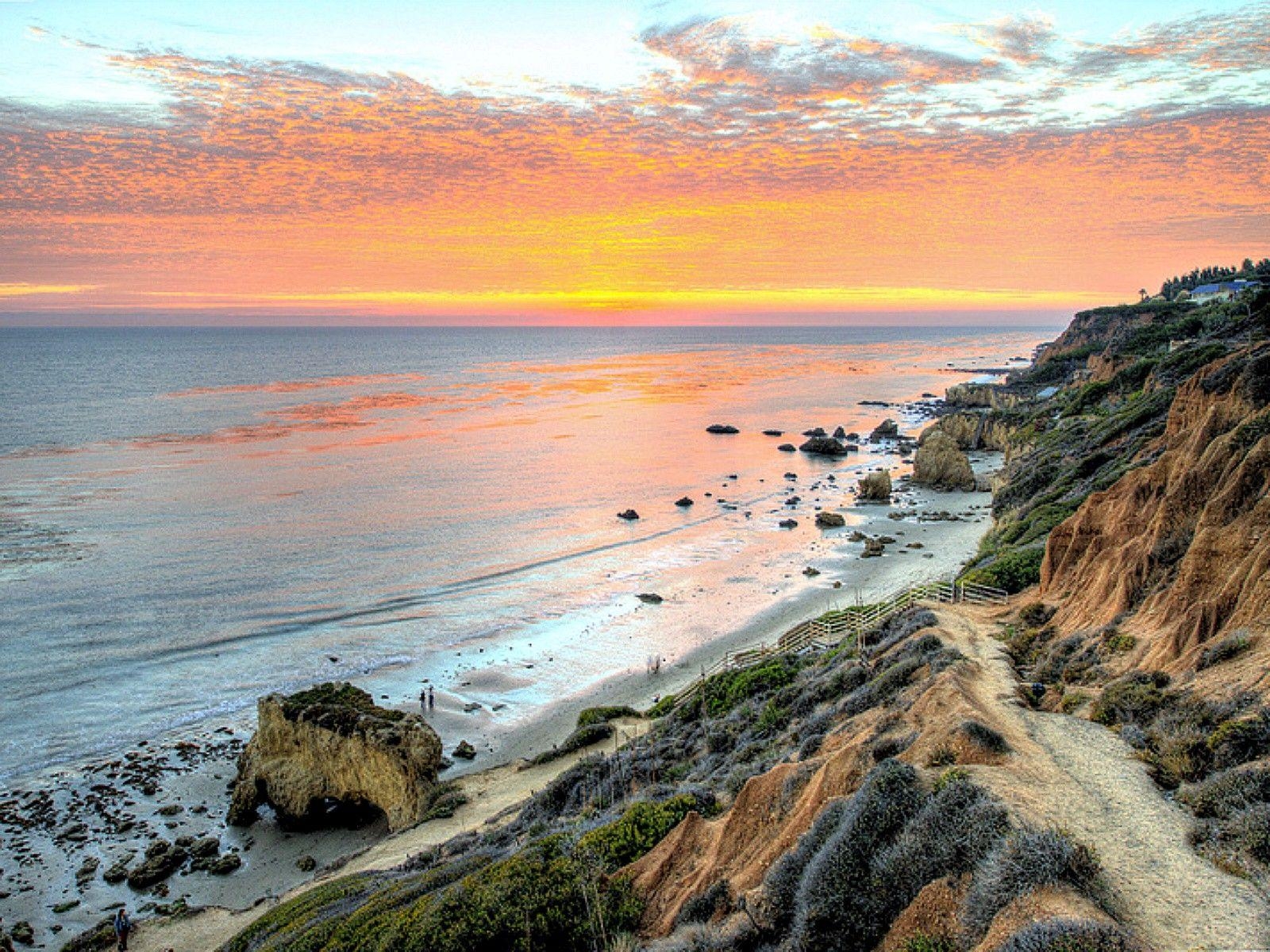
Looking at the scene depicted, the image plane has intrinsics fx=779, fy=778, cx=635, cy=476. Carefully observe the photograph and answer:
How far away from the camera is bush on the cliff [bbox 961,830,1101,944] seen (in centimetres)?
838

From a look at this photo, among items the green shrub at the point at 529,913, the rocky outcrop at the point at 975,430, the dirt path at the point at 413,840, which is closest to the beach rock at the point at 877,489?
the rocky outcrop at the point at 975,430

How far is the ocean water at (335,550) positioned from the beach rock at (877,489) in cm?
810

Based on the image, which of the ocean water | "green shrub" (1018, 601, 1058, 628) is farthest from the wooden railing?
the ocean water

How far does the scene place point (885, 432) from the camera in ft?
323

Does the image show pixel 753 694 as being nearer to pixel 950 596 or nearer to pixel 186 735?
pixel 950 596

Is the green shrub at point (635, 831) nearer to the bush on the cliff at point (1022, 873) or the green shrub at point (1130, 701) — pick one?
the bush on the cliff at point (1022, 873)

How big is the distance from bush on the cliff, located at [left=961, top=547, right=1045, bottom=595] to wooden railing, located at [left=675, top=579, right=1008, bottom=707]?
59cm

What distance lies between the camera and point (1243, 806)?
1008 cm

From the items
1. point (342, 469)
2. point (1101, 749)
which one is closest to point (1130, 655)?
point (1101, 749)

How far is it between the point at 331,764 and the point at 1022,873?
23.7 meters

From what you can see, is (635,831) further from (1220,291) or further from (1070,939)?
(1220,291)

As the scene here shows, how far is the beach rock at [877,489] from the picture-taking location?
6525 centimetres

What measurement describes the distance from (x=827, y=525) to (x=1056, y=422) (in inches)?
906

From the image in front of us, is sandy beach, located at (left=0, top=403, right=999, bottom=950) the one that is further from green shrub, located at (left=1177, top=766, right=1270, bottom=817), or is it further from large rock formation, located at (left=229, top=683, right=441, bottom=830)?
green shrub, located at (left=1177, top=766, right=1270, bottom=817)
